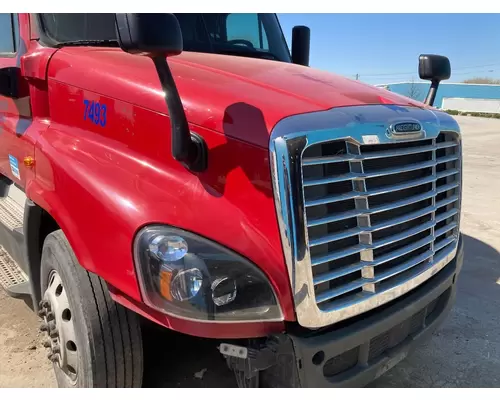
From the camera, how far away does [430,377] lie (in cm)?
301

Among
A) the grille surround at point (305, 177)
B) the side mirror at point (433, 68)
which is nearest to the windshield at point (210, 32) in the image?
the side mirror at point (433, 68)

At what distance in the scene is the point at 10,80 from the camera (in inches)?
119

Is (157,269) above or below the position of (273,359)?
above

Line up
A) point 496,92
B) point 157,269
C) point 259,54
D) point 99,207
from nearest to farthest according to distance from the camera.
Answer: point 157,269 < point 99,207 < point 259,54 < point 496,92

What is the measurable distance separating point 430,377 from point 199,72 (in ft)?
7.75

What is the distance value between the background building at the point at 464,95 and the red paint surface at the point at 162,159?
35217 mm

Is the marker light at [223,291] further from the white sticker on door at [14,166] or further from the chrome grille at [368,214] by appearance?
the white sticker on door at [14,166]

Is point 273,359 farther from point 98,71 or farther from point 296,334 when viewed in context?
point 98,71

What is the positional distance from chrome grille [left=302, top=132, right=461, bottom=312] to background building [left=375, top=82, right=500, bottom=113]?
3504cm

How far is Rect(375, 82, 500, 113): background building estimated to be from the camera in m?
38.8

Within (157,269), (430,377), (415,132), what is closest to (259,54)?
(415,132)

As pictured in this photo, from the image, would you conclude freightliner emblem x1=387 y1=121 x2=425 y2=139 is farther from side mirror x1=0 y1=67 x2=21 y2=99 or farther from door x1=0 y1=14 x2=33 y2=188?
side mirror x1=0 y1=67 x2=21 y2=99

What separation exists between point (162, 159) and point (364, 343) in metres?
1.23

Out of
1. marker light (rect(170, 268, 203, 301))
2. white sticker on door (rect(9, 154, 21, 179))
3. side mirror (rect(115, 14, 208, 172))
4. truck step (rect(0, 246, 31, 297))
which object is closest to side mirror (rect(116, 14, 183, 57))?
side mirror (rect(115, 14, 208, 172))
